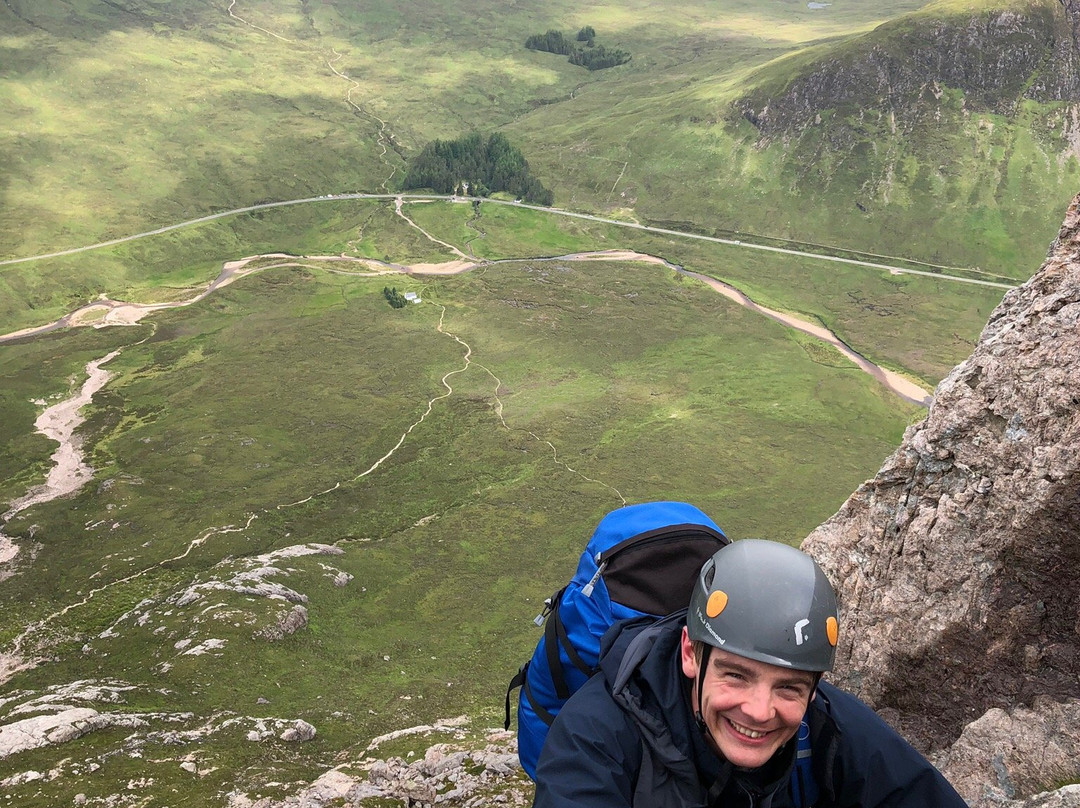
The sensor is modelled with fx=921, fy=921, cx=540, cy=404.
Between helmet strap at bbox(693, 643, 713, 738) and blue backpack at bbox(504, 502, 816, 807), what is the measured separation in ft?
4.14

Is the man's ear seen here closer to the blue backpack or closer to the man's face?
the man's face

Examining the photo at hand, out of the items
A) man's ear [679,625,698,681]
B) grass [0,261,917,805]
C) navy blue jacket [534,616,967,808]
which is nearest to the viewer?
navy blue jacket [534,616,967,808]

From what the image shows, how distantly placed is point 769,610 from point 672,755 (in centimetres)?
146

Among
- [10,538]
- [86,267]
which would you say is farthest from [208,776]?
[86,267]

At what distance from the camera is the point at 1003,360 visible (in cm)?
1488

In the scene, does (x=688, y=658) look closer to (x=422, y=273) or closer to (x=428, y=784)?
(x=428, y=784)

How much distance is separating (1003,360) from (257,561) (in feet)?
233

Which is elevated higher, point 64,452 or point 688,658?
point 688,658

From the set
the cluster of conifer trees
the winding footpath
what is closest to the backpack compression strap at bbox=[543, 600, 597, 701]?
the winding footpath

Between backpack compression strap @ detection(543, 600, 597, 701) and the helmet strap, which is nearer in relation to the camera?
the helmet strap

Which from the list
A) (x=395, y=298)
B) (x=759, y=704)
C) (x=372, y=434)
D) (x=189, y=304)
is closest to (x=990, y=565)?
(x=759, y=704)

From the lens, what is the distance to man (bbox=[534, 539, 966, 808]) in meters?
7.71

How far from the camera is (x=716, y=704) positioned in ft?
25.6

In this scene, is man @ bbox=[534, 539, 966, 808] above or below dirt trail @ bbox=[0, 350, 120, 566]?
above
